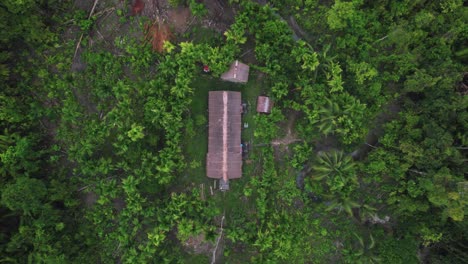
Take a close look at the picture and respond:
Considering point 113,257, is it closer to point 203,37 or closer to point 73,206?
point 73,206

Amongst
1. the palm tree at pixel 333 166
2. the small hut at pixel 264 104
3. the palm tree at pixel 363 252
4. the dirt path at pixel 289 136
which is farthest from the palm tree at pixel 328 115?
the palm tree at pixel 363 252

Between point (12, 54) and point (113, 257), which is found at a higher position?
point (12, 54)

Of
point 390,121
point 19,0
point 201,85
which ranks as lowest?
point 390,121

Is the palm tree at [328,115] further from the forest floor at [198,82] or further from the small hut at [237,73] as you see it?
the small hut at [237,73]

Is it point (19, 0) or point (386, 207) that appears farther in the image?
point (386, 207)

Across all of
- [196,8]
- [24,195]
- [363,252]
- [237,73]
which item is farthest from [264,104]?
[24,195]

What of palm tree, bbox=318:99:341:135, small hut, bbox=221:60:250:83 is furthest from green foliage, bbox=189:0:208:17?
palm tree, bbox=318:99:341:135

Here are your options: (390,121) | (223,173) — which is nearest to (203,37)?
(223,173)
